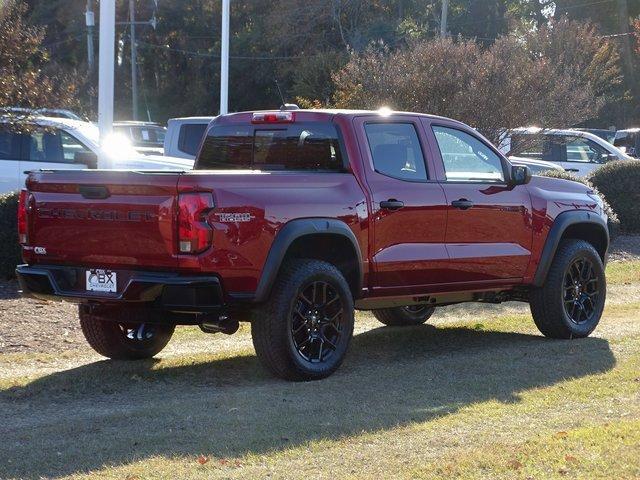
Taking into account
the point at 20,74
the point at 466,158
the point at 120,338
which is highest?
the point at 20,74

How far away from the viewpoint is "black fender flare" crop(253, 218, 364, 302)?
7.77 meters

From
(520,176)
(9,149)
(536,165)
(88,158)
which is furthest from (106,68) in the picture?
(536,165)

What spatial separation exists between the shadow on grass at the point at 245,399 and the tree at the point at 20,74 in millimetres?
4460

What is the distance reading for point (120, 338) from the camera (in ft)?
29.8

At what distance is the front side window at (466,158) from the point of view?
9.41m

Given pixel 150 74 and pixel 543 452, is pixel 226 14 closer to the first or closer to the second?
pixel 543 452

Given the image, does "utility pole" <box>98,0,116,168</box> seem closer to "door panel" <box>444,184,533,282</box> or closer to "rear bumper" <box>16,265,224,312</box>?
"door panel" <box>444,184,533,282</box>

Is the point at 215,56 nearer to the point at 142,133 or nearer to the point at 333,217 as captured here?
the point at 142,133

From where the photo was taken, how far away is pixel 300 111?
895cm

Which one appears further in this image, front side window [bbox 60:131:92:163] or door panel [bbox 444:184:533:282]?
front side window [bbox 60:131:92:163]

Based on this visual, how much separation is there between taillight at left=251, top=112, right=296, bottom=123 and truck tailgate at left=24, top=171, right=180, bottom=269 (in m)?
1.62

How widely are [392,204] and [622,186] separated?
1111cm

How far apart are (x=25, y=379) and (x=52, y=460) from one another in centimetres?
250

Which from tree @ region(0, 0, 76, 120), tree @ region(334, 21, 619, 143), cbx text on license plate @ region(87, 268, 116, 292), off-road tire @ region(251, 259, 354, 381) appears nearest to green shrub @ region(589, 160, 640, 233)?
tree @ region(334, 21, 619, 143)
